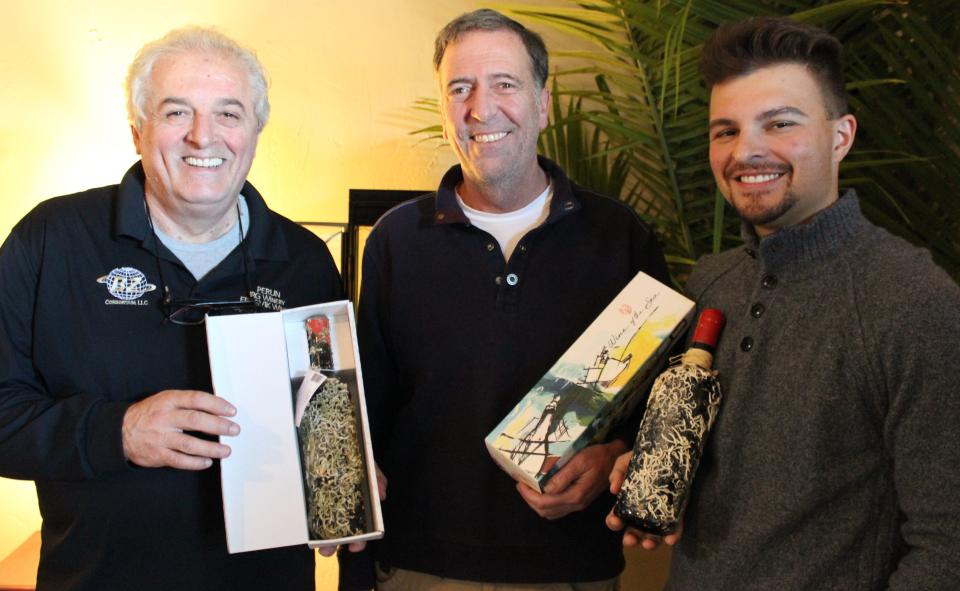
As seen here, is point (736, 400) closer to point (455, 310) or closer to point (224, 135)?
point (455, 310)

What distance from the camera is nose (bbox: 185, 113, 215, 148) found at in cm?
124

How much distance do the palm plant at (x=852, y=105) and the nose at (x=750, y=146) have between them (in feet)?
2.01

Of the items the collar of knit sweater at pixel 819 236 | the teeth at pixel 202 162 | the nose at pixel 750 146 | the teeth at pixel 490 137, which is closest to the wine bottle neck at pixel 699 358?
the collar of knit sweater at pixel 819 236

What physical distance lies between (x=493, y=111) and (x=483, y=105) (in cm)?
2

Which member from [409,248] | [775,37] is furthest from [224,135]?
[775,37]

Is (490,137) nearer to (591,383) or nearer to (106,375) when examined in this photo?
(591,383)

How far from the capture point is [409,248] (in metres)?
1.52

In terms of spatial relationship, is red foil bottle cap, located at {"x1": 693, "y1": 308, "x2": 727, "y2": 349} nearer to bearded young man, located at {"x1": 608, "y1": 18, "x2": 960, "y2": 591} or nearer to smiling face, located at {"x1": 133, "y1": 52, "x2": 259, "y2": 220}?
bearded young man, located at {"x1": 608, "y1": 18, "x2": 960, "y2": 591}

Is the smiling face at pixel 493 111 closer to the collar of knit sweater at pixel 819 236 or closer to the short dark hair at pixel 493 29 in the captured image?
the short dark hair at pixel 493 29

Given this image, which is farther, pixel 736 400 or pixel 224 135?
pixel 224 135

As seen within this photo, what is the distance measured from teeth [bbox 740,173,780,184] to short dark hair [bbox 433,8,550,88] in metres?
0.61

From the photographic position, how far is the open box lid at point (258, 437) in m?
1.12

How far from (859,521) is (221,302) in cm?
101

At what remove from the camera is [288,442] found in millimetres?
1145
